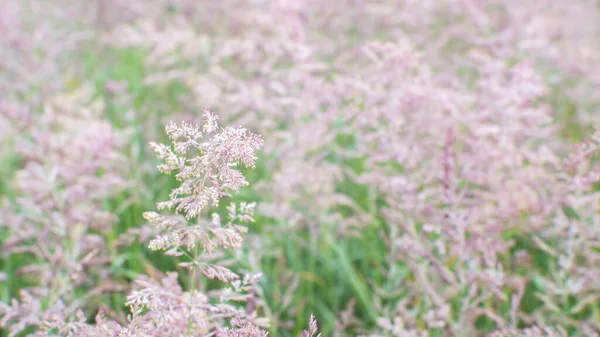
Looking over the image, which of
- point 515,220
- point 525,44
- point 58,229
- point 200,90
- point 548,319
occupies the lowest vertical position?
point 548,319

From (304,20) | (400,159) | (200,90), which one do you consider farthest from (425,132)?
(304,20)

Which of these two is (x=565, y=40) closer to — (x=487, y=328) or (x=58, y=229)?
(x=487, y=328)

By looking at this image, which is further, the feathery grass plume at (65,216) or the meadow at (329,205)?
the feathery grass plume at (65,216)

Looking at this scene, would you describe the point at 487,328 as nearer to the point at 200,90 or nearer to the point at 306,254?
the point at 306,254

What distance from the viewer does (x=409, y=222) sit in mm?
2564

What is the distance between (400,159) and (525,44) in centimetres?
112

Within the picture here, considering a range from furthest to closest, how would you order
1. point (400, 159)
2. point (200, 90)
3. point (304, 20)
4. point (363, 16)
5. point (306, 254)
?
point (363, 16) < point (304, 20) < point (306, 254) < point (200, 90) < point (400, 159)

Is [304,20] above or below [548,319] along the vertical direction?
above

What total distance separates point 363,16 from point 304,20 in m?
0.72

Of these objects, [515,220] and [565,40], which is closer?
[515,220]

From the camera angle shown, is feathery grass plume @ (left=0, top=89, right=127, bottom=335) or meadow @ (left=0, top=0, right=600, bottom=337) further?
feathery grass plume @ (left=0, top=89, right=127, bottom=335)

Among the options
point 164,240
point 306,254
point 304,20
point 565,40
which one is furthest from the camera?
point 565,40

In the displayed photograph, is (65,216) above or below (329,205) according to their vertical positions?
above

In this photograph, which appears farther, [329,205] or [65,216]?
[329,205]
